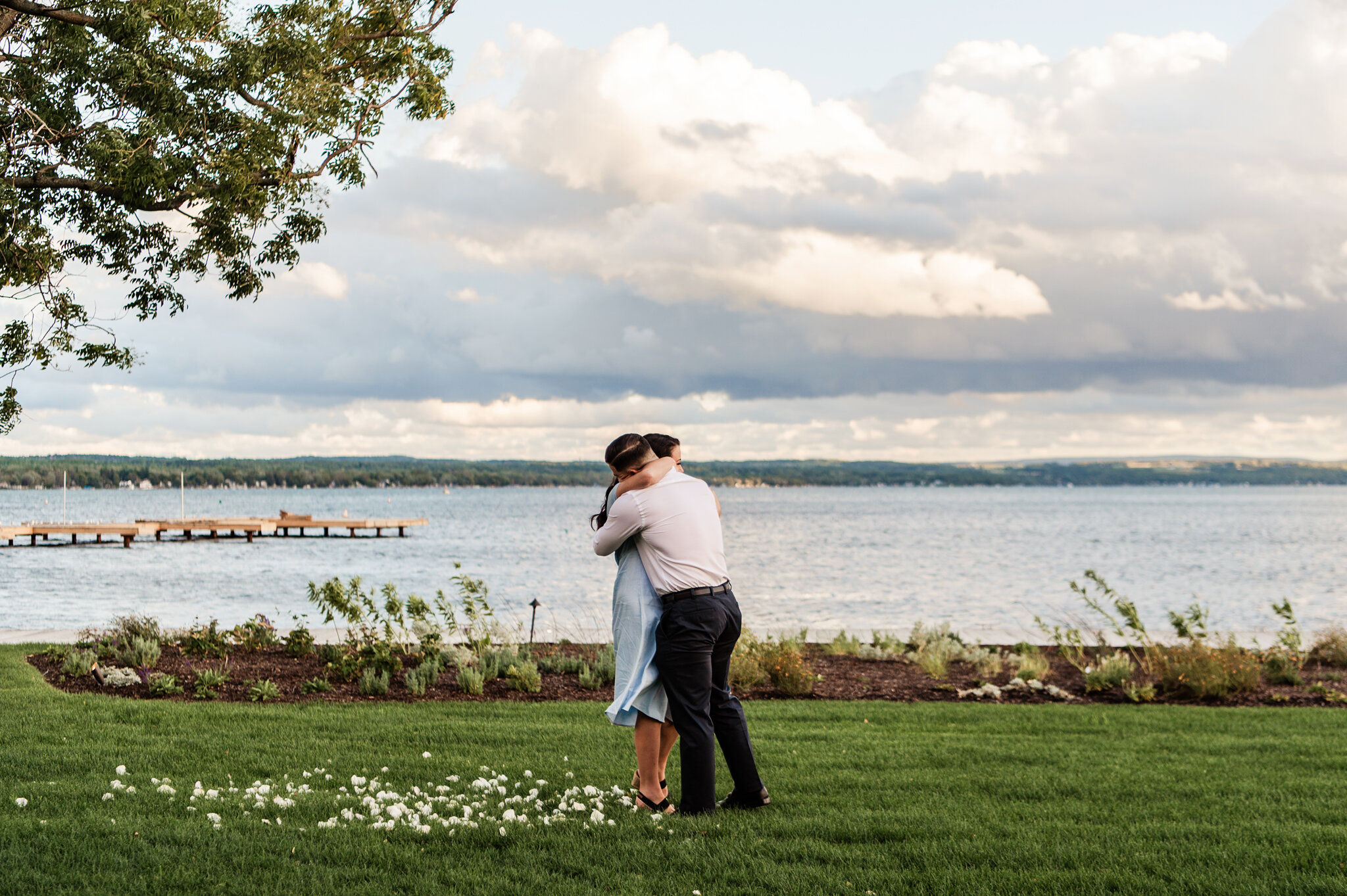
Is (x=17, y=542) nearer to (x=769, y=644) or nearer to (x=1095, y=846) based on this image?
(x=769, y=644)

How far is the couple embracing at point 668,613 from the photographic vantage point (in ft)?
17.0

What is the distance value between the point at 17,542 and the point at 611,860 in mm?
67645

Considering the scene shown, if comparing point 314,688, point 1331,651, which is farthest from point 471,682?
point 1331,651

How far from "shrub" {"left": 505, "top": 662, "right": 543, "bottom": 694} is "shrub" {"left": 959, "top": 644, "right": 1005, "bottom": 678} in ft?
15.8

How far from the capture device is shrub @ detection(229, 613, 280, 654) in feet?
38.0

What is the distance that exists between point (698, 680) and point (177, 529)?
65210mm

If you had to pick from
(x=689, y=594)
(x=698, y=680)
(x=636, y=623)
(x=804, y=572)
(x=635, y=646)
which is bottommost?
(x=804, y=572)

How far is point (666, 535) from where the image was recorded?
5.21 m

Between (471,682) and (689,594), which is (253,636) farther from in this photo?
(689,594)

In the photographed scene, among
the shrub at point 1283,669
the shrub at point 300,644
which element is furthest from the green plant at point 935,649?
the shrub at point 300,644

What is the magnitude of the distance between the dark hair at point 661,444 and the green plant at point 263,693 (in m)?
5.54

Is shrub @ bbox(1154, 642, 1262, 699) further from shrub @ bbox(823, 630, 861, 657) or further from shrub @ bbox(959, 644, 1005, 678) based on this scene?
shrub @ bbox(823, 630, 861, 657)

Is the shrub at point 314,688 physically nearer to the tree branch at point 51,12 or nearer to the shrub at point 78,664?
the shrub at point 78,664

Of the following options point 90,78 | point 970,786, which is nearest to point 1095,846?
point 970,786
